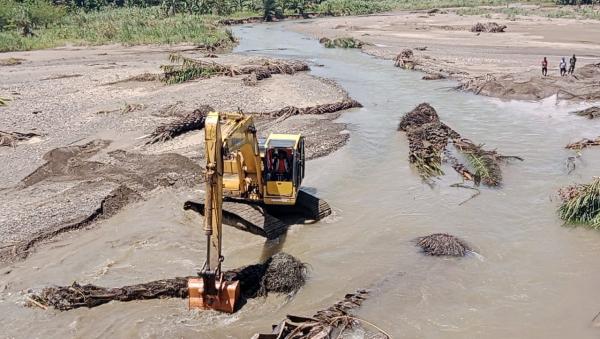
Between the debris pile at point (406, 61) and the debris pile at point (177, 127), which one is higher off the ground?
the debris pile at point (406, 61)

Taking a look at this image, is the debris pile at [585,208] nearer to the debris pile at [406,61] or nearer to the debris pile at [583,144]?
the debris pile at [583,144]

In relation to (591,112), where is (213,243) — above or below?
above

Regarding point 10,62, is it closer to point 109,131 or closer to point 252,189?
point 109,131

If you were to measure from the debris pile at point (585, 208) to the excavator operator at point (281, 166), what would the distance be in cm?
821

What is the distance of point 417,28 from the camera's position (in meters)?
71.6

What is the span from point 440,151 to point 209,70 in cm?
2023

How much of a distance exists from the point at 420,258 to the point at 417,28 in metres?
61.9

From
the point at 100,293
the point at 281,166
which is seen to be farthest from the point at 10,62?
the point at 100,293

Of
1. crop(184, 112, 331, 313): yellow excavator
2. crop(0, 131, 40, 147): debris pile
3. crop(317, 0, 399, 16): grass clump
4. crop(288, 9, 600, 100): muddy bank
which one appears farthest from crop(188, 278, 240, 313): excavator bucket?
crop(317, 0, 399, 16): grass clump

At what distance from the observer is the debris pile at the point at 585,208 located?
15.8m

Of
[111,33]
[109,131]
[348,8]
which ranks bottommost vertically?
[109,131]

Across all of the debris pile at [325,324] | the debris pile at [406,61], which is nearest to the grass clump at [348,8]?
the debris pile at [406,61]

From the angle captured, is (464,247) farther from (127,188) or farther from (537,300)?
(127,188)

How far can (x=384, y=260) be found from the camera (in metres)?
14.2
